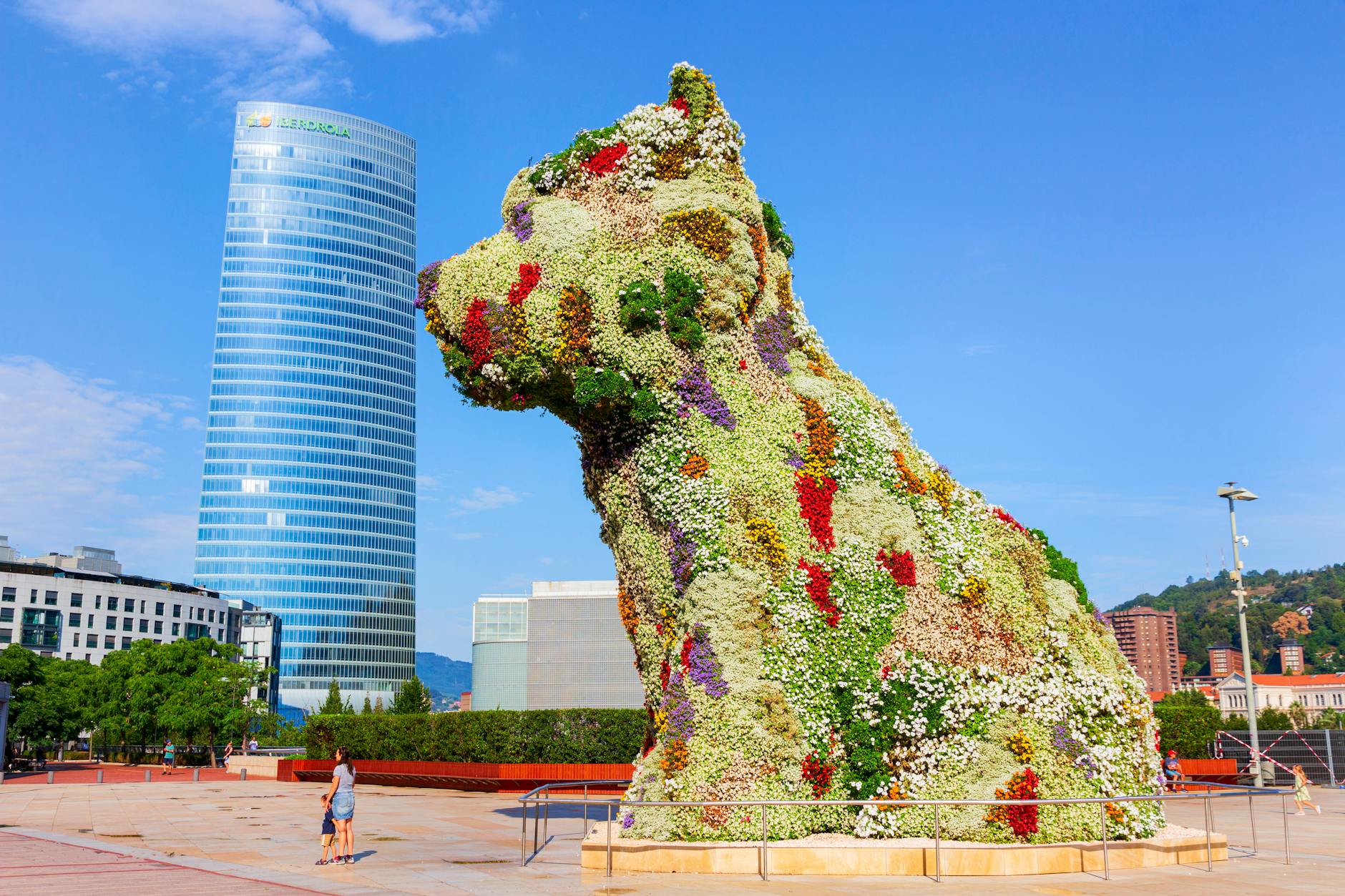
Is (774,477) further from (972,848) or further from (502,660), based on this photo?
(502,660)

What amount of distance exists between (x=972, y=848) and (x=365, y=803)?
1727 centimetres

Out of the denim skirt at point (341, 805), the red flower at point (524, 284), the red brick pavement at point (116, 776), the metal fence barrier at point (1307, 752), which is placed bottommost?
the red brick pavement at point (116, 776)

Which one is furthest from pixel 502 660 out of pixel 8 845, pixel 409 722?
pixel 8 845

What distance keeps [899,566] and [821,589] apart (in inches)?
45.9

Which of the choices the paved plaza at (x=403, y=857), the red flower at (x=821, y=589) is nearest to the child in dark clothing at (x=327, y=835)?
the paved plaza at (x=403, y=857)

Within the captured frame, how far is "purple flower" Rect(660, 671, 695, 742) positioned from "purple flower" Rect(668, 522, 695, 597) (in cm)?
120

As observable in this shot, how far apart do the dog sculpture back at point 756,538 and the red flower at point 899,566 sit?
0.10 ft

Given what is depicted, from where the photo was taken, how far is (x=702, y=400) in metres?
14.3

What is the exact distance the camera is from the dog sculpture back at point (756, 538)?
12867 mm

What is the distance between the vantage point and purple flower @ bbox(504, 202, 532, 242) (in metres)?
15.1

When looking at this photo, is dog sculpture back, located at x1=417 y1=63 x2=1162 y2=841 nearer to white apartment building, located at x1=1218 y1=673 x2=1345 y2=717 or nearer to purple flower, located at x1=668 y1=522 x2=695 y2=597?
purple flower, located at x1=668 y1=522 x2=695 y2=597

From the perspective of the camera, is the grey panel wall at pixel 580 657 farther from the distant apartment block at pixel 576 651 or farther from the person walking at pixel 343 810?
the person walking at pixel 343 810

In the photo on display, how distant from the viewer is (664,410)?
14281 mm

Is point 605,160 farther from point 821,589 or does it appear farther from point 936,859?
point 936,859
